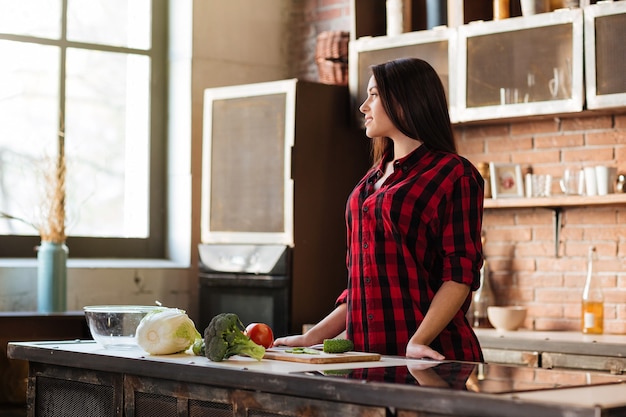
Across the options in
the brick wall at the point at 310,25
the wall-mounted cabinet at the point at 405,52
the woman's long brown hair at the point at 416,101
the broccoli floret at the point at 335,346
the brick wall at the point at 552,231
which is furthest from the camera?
the brick wall at the point at 310,25

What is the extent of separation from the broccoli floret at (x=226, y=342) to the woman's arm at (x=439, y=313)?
0.46 meters

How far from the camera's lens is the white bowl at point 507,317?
4703 millimetres

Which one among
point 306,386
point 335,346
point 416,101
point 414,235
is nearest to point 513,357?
point 414,235

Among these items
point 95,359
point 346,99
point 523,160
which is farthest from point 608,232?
point 95,359

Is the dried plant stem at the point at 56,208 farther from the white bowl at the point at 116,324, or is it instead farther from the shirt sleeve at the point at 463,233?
the shirt sleeve at the point at 463,233

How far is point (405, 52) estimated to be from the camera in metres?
5.01

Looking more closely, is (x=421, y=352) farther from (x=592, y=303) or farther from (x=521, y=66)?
(x=521, y=66)

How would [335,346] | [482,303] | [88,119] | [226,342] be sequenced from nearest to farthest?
[226,342], [335,346], [482,303], [88,119]

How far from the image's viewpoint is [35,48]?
17.9 feet

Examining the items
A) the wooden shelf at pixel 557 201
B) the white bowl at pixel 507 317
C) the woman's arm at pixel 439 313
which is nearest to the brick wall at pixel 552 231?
the wooden shelf at pixel 557 201

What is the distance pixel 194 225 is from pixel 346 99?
1.11m

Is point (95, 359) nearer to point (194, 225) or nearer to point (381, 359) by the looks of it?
point (381, 359)

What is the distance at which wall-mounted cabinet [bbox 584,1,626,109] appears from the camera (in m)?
4.31

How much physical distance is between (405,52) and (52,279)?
6.50ft
